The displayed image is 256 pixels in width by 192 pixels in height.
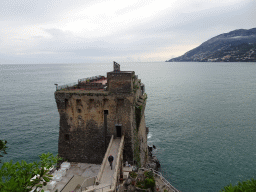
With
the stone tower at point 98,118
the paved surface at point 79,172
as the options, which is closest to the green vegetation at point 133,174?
the stone tower at point 98,118

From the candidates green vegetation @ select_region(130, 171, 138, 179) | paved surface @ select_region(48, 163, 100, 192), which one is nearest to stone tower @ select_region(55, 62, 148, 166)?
paved surface @ select_region(48, 163, 100, 192)

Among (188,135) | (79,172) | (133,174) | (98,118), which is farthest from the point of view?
(188,135)

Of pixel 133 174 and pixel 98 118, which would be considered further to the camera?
pixel 98 118

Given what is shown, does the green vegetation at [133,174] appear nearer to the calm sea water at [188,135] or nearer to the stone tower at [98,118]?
the stone tower at [98,118]

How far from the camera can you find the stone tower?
25734mm

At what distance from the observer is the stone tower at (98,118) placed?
84.4 ft

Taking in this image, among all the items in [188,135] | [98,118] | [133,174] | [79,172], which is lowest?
[188,135]

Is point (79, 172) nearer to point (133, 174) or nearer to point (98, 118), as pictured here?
point (133, 174)

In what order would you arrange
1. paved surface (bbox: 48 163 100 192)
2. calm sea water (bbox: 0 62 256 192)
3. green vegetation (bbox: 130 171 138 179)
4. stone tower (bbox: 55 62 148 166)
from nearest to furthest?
1. paved surface (bbox: 48 163 100 192)
2. green vegetation (bbox: 130 171 138 179)
3. stone tower (bbox: 55 62 148 166)
4. calm sea water (bbox: 0 62 256 192)

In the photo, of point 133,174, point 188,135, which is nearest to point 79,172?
point 133,174

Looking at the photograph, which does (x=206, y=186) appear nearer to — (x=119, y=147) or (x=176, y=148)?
(x=176, y=148)

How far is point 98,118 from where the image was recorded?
26.8 m

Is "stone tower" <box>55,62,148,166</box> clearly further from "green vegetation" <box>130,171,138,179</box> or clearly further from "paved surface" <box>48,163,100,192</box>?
"green vegetation" <box>130,171,138,179</box>

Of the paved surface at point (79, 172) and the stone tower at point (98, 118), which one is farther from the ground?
the stone tower at point (98, 118)
